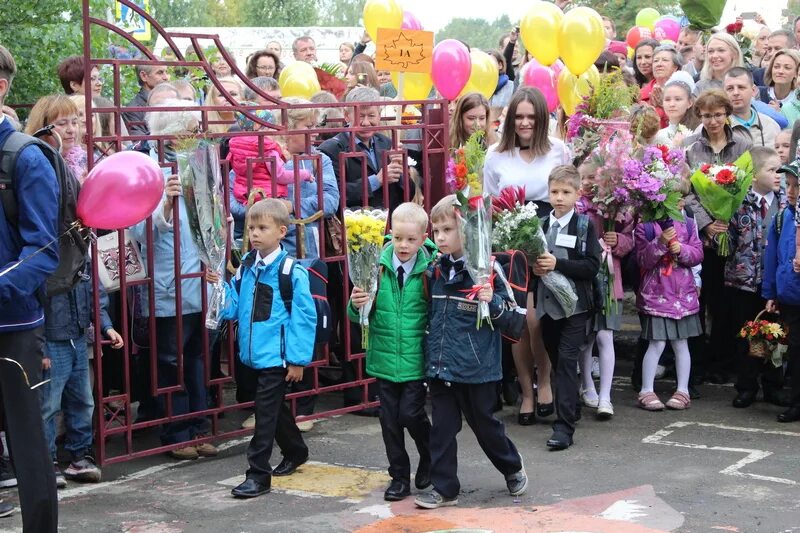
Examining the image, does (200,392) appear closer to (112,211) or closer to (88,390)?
(88,390)

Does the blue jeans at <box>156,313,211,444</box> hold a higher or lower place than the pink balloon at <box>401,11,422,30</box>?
lower

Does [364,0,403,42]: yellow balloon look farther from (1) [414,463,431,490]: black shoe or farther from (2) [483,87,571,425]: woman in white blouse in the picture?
(1) [414,463,431,490]: black shoe

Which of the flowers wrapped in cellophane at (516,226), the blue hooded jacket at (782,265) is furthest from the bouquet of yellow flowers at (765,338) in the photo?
the flowers wrapped in cellophane at (516,226)

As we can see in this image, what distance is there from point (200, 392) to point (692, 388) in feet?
12.3

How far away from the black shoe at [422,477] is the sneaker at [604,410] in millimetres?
1975

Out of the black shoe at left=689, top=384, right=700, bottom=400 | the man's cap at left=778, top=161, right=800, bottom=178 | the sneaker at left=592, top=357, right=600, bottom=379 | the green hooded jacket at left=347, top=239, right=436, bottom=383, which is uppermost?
the man's cap at left=778, top=161, right=800, bottom=178

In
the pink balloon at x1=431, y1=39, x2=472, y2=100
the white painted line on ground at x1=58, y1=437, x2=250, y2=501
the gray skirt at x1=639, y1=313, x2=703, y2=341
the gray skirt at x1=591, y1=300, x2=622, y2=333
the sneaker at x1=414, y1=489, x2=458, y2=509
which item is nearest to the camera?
the sneaker at x1=414, y1=489, x2=458, y2=509

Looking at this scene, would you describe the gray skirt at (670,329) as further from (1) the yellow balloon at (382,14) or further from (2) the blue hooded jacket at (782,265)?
(1) the yellow balloon at (382,14)

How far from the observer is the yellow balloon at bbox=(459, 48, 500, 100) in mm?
11392

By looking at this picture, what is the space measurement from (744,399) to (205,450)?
3.83 m

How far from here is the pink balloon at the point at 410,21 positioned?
11.8 metres

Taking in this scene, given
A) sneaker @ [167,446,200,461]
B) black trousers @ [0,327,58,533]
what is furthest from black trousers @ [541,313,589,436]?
black trousers @ [0,327,58,533]

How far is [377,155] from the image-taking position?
8.61 m

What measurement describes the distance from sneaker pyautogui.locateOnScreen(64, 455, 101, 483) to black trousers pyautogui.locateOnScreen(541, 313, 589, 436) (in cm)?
281
